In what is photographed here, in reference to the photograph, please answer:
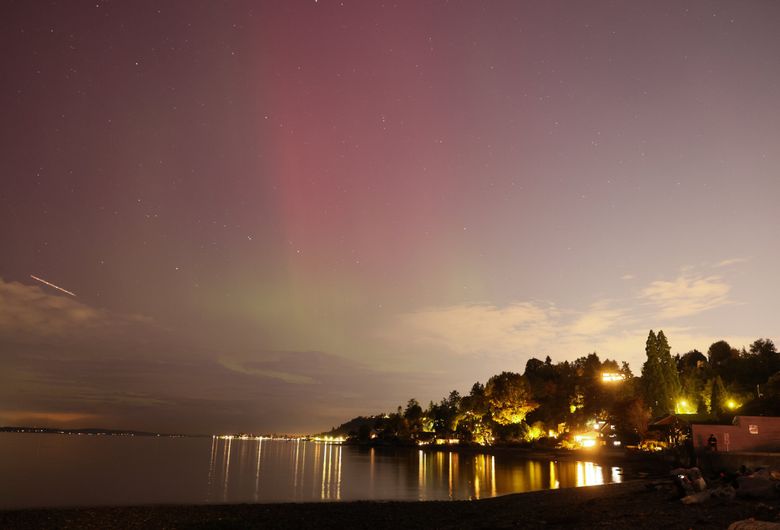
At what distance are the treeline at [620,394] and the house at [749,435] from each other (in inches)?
633

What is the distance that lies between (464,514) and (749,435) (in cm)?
2609

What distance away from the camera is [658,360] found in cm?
9225

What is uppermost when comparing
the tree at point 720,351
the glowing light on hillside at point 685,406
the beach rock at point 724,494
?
the tree at point 720,351

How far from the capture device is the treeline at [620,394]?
84.6m

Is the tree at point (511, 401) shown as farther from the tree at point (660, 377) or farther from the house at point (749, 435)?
the house at point (749, 435)

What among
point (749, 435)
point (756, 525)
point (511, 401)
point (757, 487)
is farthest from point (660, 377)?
point (756, 525)

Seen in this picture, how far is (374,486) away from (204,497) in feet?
61.1

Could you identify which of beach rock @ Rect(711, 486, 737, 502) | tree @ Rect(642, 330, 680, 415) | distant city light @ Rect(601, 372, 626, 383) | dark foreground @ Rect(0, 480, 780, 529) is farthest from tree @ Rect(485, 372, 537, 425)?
beach rock @ Rect(711, 486, 737, 502)

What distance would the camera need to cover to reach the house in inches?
1608

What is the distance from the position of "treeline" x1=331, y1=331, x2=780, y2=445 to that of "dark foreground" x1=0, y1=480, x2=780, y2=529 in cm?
3621

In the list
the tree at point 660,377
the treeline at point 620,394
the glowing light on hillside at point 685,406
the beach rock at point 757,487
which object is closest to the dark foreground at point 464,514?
the beach rock at point 757,487

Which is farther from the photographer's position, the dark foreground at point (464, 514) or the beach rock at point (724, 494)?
the beach rock at point (724, 494)

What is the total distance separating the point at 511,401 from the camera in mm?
125438

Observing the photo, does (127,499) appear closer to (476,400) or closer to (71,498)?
(71,498)
